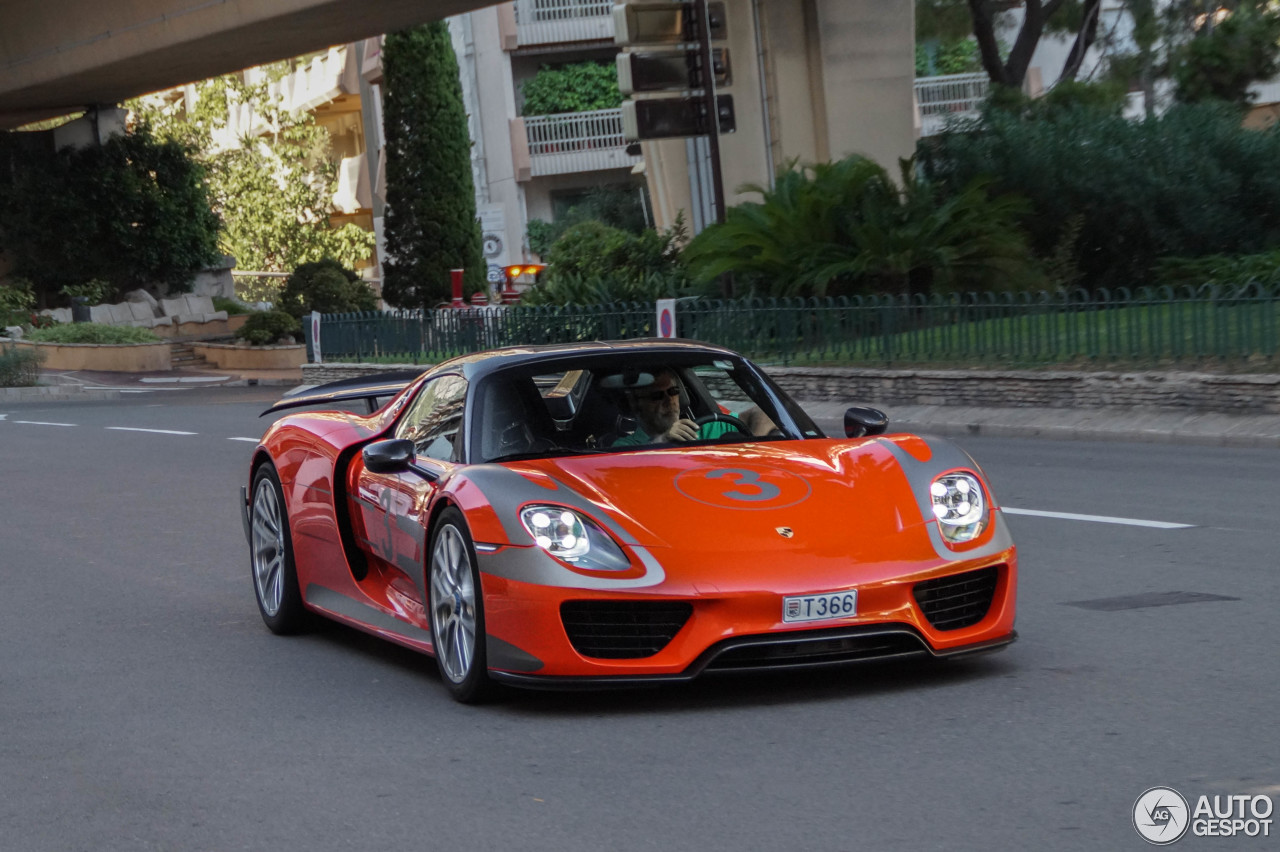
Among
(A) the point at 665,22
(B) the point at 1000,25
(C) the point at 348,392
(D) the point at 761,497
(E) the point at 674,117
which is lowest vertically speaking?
(D) the point at 761,497

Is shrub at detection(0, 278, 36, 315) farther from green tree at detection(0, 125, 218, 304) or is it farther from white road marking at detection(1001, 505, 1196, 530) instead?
white road marking at detection(1001, 505, 1196, 530)

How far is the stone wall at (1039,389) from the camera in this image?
49.9 ft

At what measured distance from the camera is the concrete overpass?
3391cm

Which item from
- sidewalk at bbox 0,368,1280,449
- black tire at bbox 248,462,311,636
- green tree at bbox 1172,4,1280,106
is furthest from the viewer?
green tree at bbox 1172,4,1280,106

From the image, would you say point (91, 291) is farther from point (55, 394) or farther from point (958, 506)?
point (958, 506)

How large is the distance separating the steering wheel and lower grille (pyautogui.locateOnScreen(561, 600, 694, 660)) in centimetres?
165

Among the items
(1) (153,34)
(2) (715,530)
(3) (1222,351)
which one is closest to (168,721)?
(2) (715,530)

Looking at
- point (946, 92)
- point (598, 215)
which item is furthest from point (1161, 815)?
point (946, 92)

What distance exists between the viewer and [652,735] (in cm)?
577

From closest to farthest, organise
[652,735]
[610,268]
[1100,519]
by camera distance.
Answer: [652,735] < [1100,519] < [610,268]

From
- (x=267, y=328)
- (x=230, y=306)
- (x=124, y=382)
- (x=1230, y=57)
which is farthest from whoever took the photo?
(x=230, y=306)

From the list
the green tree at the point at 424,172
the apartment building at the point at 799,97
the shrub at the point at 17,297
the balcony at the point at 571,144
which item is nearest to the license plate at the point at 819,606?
the apartment building at the point at 799,97

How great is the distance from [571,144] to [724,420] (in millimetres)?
47082

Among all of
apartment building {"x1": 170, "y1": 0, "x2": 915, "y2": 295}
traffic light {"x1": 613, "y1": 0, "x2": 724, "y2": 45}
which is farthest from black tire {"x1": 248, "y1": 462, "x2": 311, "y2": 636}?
apartment building {"x1": 170, "y1": 0, "x2": 915, "y2": 295}
